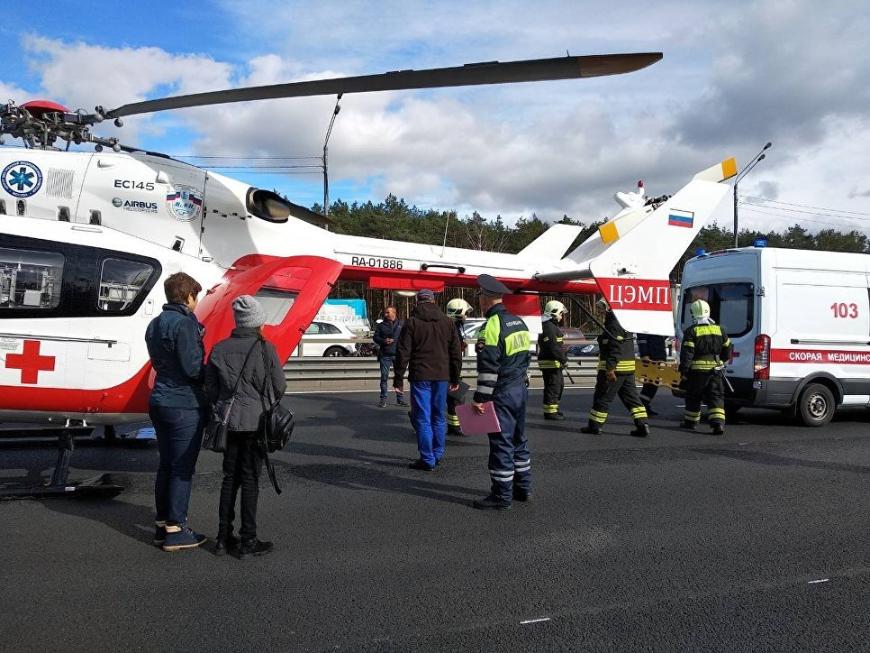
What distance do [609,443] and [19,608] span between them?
260 inches

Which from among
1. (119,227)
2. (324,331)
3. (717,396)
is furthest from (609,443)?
(324,331)

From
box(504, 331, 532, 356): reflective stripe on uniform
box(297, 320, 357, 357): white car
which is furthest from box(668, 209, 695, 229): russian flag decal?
box(297, 320, 357, 357): white car

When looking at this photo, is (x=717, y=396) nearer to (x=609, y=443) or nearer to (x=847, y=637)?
(x=609, y=443)

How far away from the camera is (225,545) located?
170 inches

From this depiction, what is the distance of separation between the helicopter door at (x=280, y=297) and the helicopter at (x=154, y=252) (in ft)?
0.04

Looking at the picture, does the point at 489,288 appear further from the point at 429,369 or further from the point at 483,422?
the point at 429,369

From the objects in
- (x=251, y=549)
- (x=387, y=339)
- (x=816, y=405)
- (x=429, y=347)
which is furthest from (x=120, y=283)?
(x=816, y=405)

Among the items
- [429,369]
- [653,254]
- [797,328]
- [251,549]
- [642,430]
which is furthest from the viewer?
[797,328]

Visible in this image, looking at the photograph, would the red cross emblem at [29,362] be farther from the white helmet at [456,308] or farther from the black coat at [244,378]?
the white helmet at [456,308]

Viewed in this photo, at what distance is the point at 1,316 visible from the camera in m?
5.44

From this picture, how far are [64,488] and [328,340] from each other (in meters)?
17.8

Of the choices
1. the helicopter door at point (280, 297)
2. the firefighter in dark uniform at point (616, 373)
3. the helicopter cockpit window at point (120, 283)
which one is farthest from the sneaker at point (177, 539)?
the firefighter in dark uniform at point (616, 373)

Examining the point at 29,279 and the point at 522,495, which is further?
the point at 522,495

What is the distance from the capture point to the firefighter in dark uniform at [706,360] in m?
9.08
